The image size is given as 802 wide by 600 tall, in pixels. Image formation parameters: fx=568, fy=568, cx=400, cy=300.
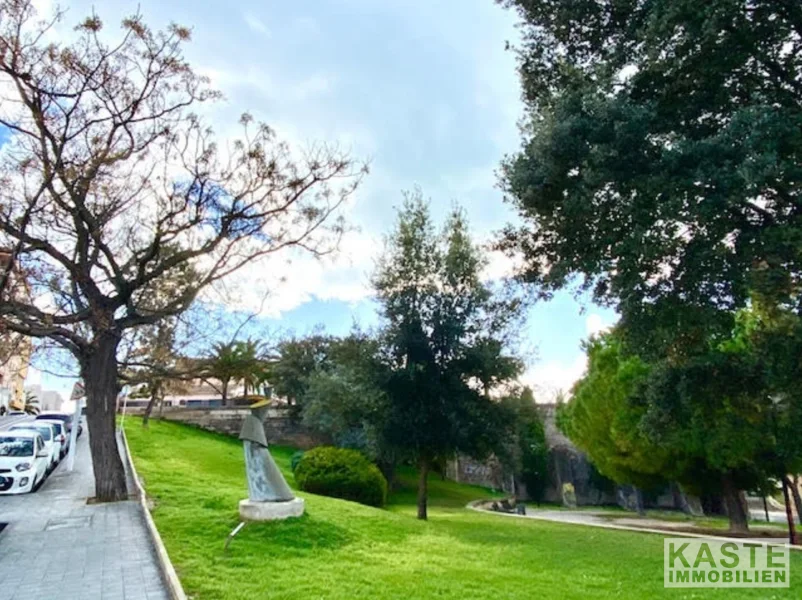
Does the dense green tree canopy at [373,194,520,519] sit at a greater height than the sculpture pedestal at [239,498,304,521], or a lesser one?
greater

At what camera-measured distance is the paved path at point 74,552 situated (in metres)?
6.73

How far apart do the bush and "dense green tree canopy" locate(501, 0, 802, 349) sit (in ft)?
32.8

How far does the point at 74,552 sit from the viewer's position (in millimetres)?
8641

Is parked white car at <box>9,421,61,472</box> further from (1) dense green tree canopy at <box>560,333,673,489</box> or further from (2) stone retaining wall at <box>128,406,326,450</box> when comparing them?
(1) dense green tree canopy at <box>560,333,673,489</box>

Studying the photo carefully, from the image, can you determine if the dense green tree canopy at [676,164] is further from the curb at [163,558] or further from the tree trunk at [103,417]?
the tree trunk at [103,417]

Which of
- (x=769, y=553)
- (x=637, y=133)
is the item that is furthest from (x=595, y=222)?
(x=769, y=553)

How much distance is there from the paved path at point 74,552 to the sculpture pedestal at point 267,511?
161 centimetres

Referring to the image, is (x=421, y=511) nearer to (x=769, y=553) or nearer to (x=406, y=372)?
(x=406, y=372)

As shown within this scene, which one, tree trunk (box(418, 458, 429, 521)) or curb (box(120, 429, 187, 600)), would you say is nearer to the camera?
curb (box(120, 429, 187, 600))

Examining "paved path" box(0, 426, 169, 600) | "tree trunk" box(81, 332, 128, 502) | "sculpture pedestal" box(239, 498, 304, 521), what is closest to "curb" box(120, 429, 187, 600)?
"paved path" box(0, 426, 169, 600)

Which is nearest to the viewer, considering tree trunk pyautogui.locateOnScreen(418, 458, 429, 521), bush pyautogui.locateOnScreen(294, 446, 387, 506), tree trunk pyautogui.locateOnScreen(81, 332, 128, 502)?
tree trunk pyautogui.locateOnScreen(81, 332, 128, 502)

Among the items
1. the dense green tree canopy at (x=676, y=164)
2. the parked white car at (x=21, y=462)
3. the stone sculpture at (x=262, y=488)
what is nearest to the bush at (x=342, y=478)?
the stone sculpture at (x=262, y=488)

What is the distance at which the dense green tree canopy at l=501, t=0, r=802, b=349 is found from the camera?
7031 mm

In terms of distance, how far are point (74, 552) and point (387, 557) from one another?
15.6ft
